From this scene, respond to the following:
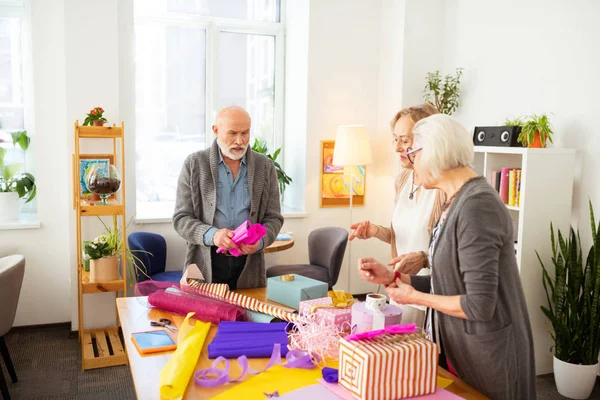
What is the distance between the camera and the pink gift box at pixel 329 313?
207cm

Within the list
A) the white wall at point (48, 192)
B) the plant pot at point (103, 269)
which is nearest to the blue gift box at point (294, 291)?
the plant pot at point (103, 269)

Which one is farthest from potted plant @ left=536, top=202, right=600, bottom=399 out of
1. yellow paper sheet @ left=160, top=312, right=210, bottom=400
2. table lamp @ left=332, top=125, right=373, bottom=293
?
yellow paper sheet @ left=160, top=312, right=210, bottom=400

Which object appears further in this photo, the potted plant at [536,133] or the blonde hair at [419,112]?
the potted plant at [536,133]

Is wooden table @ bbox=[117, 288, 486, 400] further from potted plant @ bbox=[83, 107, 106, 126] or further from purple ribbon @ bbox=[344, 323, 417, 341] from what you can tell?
potted plant @ bbox=[83, 107, 106, 126]

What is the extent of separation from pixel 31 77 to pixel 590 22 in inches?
180

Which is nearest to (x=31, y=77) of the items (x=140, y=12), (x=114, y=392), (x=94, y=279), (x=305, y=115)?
(x=140, y=12)

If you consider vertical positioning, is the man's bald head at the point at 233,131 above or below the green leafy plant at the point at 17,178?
above

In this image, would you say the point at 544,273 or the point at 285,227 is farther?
the point at 285,227

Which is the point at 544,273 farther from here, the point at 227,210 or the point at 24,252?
the point at 24,252

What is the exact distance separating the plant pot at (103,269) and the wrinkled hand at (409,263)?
9.08 feet

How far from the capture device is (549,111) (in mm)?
4371

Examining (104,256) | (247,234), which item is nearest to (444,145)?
(247,234)

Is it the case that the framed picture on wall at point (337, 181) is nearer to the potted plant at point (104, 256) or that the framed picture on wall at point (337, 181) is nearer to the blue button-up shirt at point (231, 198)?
the potted plant at point (104, 256)

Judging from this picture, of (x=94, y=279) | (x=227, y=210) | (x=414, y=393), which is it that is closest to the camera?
(x=414, y=393)
